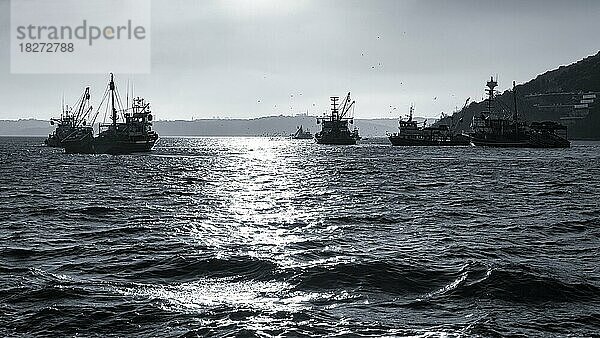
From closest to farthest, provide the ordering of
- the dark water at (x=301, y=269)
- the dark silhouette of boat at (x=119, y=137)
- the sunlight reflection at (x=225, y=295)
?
1. the dark water at (x=301, y=269)
2. the sunlight reflection at (x=225, y=295)
3. the dark silhouette of boat at (x=119, y=137)

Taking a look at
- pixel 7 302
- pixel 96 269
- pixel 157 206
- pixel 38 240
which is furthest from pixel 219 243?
pixel 157 206

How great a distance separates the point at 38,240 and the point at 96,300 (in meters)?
11.6

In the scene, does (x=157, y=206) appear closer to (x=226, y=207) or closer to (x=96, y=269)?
(x=226, y=207)

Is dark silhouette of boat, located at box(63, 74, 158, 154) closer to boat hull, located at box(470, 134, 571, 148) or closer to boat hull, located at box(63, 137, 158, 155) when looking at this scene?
boat hull, located at box(63, 137, 158, 155)

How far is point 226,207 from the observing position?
4091 cm

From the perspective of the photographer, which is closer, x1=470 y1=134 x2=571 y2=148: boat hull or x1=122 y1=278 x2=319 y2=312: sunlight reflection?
x1=122 y1=278 x2=319 y2=312: sunlight reflection

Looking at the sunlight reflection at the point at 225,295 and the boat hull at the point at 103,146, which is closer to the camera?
the sunlight reflection at the point at 225,295

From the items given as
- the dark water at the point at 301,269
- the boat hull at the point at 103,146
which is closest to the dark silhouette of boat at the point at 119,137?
the boat hull at the point at 103,146

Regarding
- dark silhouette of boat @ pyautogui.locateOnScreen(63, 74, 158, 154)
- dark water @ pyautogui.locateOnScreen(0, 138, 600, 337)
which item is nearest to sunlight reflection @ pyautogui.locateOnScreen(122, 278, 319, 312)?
dark water @ pyautogui.locateOnScreen(0, 138, 600, 337)

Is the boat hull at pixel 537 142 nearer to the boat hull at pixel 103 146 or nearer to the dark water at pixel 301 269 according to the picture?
the boat hull at pixel 103 146

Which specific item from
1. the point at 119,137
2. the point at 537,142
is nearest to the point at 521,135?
the point at 537,142

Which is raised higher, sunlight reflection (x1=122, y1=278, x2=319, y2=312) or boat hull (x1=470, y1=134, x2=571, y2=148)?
boat hull (x1=470, y1=134, x2=571, y2=148)

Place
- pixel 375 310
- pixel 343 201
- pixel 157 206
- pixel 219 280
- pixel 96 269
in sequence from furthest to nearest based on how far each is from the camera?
pixel 343 201 < pixel 157 206 < pixel 96 269 < pixel 219 280 < pixel 375 310

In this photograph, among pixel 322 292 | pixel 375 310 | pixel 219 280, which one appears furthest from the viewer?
pixel 219 280
